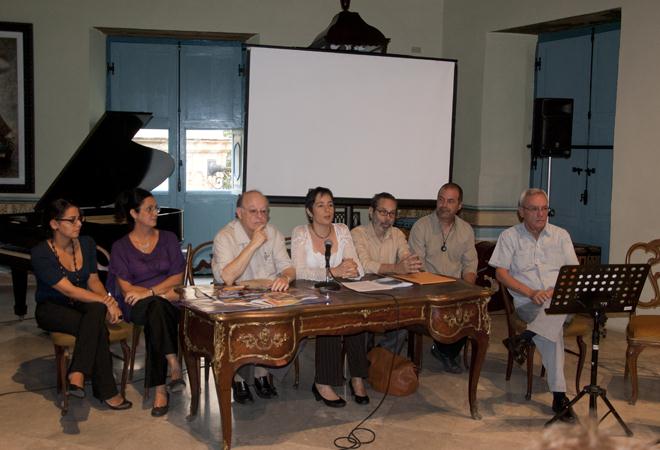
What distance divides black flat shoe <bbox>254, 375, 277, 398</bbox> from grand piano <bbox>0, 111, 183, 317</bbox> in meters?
1.70

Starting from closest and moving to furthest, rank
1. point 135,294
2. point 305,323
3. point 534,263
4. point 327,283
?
point 305,323
point 327,283
point 135,294
point 534,263

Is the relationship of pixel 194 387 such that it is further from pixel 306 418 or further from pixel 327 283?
pixel 327 283

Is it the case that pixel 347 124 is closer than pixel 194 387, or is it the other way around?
pixel 194 387

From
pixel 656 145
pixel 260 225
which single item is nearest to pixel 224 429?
pixel 260 225

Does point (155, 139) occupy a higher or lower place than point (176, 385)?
higher

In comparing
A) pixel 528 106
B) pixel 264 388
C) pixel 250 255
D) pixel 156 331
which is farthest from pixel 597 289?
pixel 528 106

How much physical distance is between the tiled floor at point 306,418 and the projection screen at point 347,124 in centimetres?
144

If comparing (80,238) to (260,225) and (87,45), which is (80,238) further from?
(87,45)

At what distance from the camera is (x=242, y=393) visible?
4195mm

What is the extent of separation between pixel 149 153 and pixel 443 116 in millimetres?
2469

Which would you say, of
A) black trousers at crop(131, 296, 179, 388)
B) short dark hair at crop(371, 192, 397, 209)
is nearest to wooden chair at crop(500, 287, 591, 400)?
short dark hair at crop(371, 192, 397, 209)

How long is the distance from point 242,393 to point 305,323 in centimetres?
94

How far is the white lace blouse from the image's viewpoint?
13.7 ft

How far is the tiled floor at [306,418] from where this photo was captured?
3.65 m
